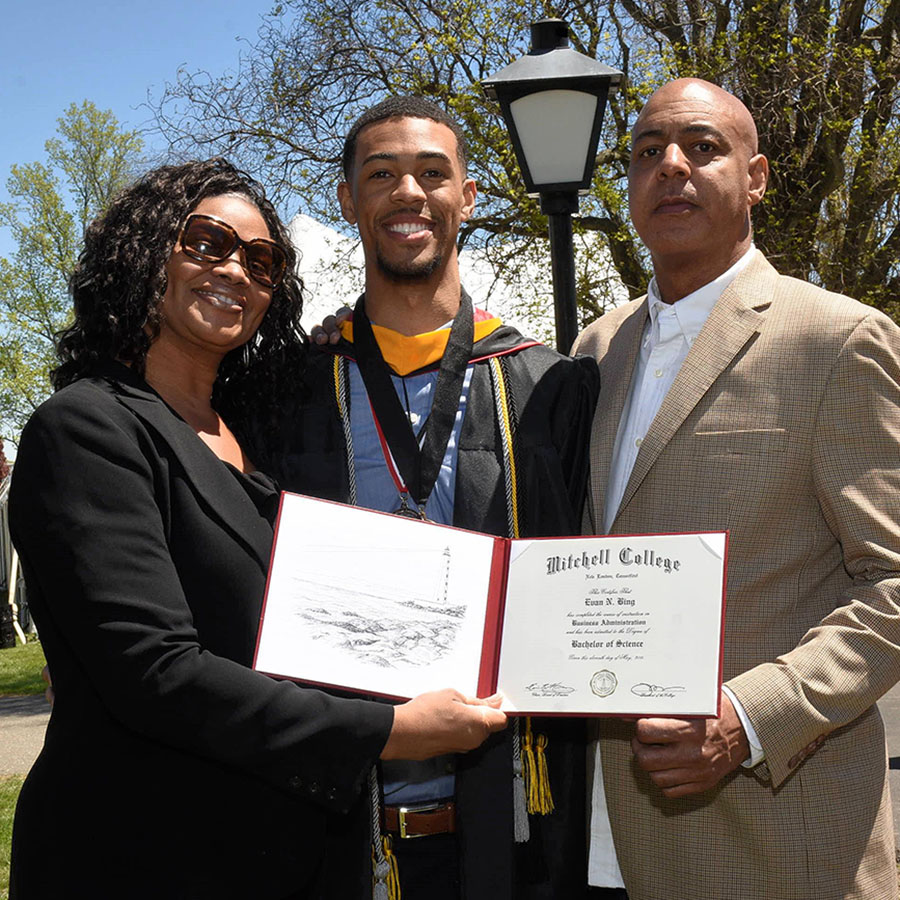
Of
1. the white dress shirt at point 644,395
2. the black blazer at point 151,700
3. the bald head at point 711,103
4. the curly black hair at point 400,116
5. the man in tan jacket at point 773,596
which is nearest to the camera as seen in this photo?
the black blazer at point 151,700

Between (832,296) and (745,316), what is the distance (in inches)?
8.6

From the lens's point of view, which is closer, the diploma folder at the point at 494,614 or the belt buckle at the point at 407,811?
the diploma folder at the point at 494,614

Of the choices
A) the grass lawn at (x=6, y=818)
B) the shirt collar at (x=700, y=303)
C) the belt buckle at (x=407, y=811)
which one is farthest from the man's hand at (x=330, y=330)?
the grass lawn at (x=6, y=818)

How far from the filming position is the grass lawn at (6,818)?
576 cm

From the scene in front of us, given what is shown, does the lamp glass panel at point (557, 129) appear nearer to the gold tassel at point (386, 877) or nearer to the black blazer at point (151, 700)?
the black blazer at point (151, 700)

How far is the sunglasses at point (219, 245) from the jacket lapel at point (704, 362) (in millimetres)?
1077

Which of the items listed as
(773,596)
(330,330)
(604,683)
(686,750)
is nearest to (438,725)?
(604,683)

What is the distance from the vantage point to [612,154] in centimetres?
1108

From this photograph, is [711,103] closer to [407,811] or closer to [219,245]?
[219,245]

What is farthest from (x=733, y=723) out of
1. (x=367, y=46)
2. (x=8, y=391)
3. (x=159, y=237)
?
(x=8, y=391)

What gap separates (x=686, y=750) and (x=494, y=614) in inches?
19.3

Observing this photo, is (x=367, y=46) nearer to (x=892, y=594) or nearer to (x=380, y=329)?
(x=380, y=329)

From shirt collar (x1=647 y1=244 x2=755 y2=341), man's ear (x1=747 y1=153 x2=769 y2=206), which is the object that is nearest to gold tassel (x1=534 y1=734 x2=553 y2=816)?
shirt collar (x1=647 y1=244 x2=755 y2=341)
